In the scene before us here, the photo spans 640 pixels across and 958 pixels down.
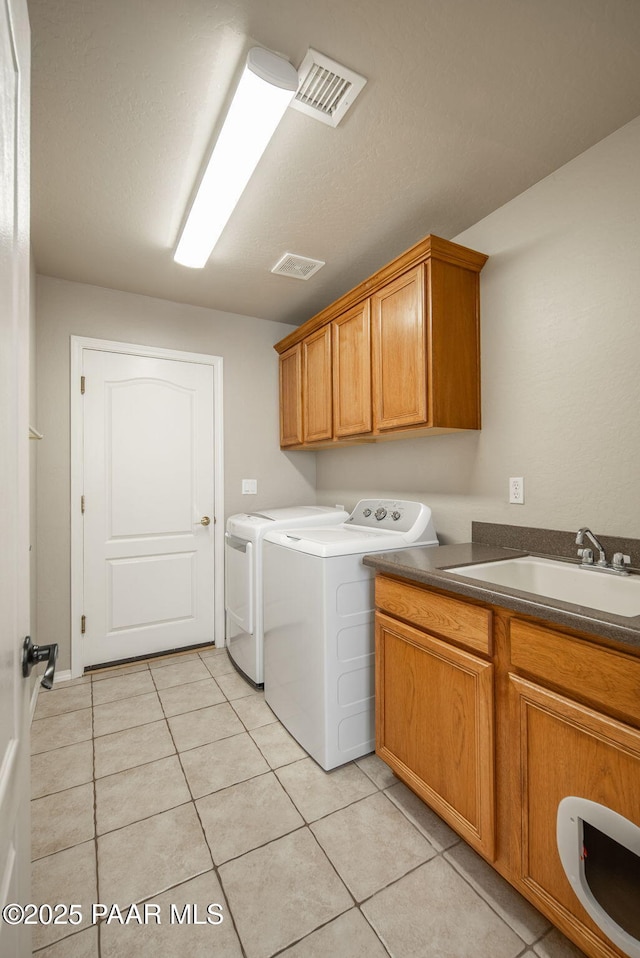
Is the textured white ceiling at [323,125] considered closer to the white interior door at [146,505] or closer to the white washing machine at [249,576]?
the white interior door at [146,505]

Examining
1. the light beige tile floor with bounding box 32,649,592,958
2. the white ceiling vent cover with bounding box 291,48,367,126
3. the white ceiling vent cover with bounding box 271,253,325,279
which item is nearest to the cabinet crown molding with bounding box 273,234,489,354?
the white ceiling vent cover with bounding box 271,253,325,279

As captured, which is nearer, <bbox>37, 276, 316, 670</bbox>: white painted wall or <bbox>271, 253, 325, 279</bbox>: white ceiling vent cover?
<bbox>271, 253, 325, 279</bbox>: white ceiling vent cover

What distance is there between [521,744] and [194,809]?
1239 mm

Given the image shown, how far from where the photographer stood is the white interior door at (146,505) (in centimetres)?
280

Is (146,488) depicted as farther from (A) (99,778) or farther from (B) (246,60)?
(B) (246,60)

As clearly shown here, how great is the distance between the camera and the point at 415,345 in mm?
2016

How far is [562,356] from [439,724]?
1491mm

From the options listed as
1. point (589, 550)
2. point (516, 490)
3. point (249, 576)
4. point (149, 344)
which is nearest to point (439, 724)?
point (589, 550)

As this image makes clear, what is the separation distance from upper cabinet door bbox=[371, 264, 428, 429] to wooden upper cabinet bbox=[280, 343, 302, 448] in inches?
35.1

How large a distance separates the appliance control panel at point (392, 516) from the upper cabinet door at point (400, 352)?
0.44m

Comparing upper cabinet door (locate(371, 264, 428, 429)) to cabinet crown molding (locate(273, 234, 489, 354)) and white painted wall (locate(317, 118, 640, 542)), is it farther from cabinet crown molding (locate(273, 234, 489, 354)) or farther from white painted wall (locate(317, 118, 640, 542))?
white painted wall (locate(317, 118, 640, 542))

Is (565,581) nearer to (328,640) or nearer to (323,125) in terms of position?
(328,640)

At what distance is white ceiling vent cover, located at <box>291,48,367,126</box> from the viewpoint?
1.29 m

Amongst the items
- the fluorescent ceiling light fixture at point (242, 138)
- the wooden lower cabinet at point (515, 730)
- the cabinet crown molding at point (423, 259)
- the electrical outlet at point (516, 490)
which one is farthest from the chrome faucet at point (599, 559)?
the fluorescent ceiling light fixture at point (242, 138)
